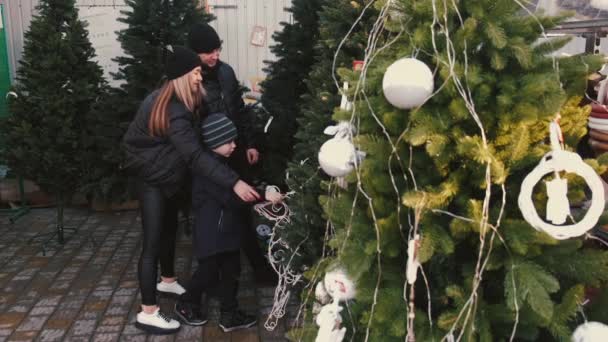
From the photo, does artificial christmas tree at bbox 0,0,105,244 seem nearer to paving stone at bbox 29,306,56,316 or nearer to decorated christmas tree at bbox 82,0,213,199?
decorated christmas tree at bbox 82,0,213,199

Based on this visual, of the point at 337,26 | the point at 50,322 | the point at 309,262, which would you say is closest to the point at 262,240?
the point at 309,262

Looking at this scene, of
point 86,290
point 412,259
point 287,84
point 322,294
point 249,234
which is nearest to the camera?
point 412,259

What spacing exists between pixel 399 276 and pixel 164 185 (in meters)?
2.41

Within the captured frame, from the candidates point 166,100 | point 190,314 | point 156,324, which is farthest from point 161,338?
point 166,100

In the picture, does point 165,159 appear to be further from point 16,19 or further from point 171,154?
point 16,19

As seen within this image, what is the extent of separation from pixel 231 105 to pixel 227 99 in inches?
3.0

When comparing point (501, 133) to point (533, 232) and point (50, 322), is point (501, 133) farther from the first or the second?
point (50, 322)

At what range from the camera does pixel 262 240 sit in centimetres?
476

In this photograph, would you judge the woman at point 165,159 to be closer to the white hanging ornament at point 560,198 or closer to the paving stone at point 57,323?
the paving stone at point 57,323

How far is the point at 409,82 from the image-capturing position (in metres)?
1.65

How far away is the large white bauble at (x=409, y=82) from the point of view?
1653 millimetres

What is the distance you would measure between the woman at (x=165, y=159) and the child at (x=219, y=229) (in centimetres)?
13

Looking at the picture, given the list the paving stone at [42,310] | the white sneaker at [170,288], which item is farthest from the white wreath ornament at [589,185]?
the paving stone at [42,310]

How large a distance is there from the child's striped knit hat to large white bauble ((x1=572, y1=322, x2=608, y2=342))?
2.56 m
